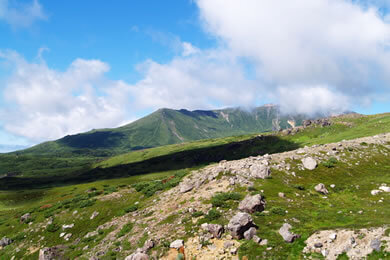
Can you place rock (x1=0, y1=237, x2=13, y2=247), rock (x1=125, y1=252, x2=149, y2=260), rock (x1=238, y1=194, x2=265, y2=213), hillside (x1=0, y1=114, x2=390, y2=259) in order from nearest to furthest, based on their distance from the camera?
hillside (x1=0, y1=114, x2=390, y2=259)
rock (x1=125, y1=252, x2=149, y2=260)
rock (x1=238, y1=194, x2=265, y2=213)
rock (x1=0, y1=237, x2=13, y2=247)

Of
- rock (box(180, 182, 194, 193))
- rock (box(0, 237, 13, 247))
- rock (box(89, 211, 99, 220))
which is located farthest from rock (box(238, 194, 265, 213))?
rock (box(0, 237, 13, 247))

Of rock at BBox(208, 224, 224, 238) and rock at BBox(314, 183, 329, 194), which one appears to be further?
rock at BBox(314, 183, 329, 194)

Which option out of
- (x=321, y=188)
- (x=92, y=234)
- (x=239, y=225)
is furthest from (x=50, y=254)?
(x=321, y=188)

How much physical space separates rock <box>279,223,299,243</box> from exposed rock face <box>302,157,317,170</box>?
17695 mm

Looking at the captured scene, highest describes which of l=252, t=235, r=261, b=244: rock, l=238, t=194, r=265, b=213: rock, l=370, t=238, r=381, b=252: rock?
l=238, t=194, r=265, b=213: rock

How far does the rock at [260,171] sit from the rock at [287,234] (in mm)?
12090

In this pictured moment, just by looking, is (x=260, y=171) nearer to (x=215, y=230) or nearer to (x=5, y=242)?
(x=215, y=230)

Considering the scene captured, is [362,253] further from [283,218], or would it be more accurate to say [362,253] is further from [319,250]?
[283,218]

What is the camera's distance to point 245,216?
59.1ft

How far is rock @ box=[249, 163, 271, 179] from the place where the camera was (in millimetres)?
29297

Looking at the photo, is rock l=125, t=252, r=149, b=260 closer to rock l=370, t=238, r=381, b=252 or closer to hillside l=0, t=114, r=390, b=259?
hillside l=0, t=114, r=390, b=259

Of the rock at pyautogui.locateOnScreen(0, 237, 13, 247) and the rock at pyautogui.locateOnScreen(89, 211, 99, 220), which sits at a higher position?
the rock at pyautogui.locateOnScreen(89, 211, 99, 220)

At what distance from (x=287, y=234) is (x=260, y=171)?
1411cm

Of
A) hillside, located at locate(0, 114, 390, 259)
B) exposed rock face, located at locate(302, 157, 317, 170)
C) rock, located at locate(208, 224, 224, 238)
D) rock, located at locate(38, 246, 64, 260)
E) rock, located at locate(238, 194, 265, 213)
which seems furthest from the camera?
exposed rock face, located at locate(302, 157, 317, 170)
